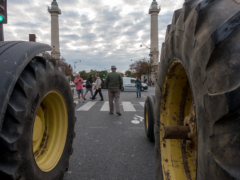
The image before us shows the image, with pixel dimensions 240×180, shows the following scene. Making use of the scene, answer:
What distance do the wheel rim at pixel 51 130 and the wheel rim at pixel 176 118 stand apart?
107 centimetres

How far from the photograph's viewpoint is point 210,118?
0.86 metres

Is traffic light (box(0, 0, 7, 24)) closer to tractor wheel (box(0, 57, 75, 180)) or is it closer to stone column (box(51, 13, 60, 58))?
tractor wheel (box(0, 57, 75, 180))

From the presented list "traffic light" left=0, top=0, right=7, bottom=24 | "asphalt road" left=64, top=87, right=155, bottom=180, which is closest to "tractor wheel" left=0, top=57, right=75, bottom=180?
"asphalt road" left=64, top=87, right=155, bottom=180

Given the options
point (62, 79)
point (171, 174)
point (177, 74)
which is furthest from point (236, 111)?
point (62, 79)

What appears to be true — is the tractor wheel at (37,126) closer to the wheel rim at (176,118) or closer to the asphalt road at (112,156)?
the asphalt road at (112,156)

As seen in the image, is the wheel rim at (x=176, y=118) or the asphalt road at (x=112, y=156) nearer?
the wheel rim at (x=176, y=118)

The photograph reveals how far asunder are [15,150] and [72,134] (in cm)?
115

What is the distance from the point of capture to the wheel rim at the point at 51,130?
1.91m

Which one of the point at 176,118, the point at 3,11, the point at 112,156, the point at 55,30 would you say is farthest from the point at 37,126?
the point at 55,30

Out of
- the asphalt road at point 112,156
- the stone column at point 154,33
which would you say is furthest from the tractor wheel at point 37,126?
the stone column at point 154,33

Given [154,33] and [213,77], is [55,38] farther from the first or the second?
[213,77]

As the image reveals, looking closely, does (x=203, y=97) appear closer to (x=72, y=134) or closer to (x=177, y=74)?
(x=177, y=74)

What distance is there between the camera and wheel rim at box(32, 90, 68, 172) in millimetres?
1914

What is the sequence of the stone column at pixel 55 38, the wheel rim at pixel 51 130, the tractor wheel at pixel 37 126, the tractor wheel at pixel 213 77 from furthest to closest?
the stone column at pixel 55 38, the wheel rim at pixel 51 130, the tractor wheel at pixel 37 126, the tractor wheel at pixel 213 77
